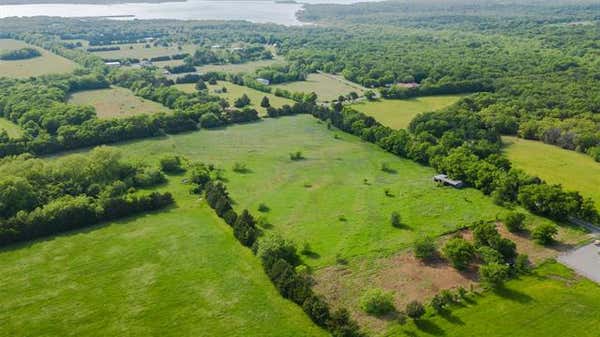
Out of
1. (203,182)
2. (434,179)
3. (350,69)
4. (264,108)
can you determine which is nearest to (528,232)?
(434,179)

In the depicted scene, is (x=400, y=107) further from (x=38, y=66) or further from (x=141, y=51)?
(x=141, y=51)

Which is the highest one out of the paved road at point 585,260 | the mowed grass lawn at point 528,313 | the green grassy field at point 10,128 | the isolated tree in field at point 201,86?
the isolated tree in field at point 201,86

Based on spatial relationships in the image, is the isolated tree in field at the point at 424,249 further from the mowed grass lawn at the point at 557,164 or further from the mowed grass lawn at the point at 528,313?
the mowed grass lawn at the point at 557,164

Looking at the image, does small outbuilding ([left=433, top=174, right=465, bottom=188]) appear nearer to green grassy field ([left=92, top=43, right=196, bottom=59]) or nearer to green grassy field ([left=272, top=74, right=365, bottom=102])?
green grassy field ([left=272, top=74, right=365, bottom=102])

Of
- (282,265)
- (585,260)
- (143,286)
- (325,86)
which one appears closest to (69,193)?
(143,286)

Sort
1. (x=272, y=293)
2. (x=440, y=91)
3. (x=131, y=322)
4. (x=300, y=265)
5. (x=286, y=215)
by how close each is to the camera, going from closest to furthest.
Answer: (x=131, y=322) < (x=272, y=293) < (x=300, y=265) < (x=286, y=215) < (x=440, y=91)

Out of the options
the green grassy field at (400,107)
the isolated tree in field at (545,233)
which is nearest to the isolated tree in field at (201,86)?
the green grassy field at (400,107)

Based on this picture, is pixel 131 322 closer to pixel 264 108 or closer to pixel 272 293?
pixel 272 293
